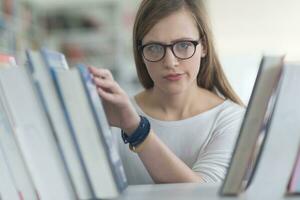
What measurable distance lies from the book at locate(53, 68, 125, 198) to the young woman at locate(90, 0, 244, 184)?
2.8 inches

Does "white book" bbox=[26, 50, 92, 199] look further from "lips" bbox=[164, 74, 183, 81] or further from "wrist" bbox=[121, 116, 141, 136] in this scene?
"lips" bbox=[164, 74, 183, 81]

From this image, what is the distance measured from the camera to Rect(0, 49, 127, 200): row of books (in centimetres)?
64

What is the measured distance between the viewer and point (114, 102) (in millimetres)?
736

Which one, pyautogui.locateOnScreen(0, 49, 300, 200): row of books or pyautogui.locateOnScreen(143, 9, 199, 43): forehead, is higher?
pyautogui.locateOnScreen(143, 9, 199, 43): forehead

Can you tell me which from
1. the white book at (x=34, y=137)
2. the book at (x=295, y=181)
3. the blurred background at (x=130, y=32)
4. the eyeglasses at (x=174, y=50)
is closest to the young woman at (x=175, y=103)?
the eyeglasses at (x=174, y=50)

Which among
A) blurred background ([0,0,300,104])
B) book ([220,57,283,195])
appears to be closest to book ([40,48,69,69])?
book ([220,57,283,195])

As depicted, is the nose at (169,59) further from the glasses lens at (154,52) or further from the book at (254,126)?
the book at (254,126)

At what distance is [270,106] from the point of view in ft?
2.16

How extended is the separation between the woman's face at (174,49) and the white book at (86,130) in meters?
0.43

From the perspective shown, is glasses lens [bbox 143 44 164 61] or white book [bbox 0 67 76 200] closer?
white book [bbox 0 67 76 200]

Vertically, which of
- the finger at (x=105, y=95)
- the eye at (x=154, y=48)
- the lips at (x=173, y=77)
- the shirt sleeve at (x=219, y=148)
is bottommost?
the shirt sleeve at (x=219, y=148)

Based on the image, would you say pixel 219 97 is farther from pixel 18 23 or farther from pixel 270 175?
pixel 18 23

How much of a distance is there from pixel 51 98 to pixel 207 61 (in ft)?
2.42

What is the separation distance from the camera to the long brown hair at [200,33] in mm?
1112
